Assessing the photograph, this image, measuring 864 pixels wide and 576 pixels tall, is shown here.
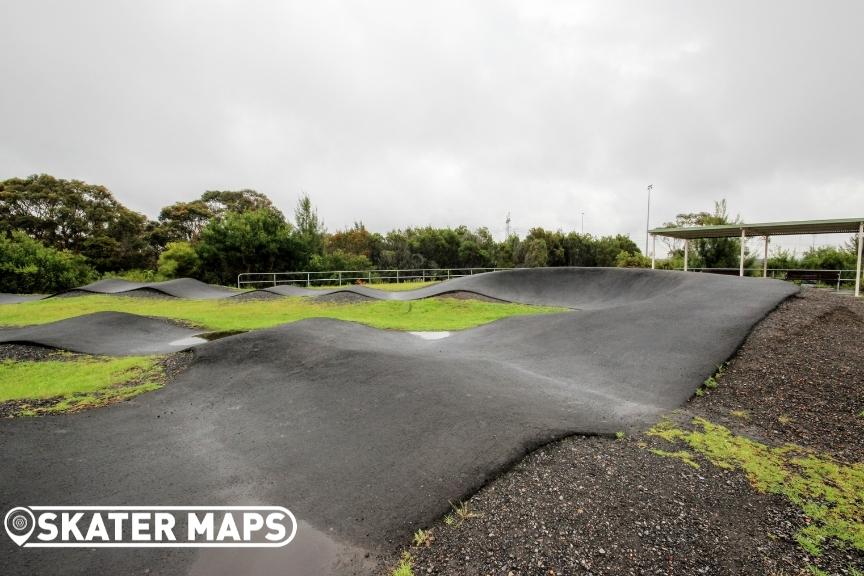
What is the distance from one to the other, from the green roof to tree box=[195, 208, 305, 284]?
22498mm

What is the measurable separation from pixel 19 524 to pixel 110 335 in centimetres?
834

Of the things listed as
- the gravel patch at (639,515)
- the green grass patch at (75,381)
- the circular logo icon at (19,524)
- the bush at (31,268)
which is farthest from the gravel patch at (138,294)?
the gravel patch at (639,515)

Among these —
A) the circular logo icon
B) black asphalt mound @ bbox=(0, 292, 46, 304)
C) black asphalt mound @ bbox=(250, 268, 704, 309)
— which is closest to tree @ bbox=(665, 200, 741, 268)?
black asphalt mound @ bbox=(250, 268, 704, 309)

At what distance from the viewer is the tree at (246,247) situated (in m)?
25.6

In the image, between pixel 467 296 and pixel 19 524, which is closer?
pixel 19 524

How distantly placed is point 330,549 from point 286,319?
35.8 ft

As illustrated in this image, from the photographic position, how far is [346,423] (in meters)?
4.59

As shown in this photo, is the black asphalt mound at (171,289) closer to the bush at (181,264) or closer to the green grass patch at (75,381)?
the bush at (181,264)

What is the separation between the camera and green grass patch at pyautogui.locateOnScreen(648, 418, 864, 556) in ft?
9.37

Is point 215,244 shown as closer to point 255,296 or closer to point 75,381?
point 255,296

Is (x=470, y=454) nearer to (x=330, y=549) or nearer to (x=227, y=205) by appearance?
(x=330, y=549)

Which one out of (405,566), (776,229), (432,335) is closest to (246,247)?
(432,335)

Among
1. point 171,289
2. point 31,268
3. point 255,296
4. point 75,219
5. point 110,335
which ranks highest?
point 75,219

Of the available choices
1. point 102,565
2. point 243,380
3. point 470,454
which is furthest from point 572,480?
point 243,380
